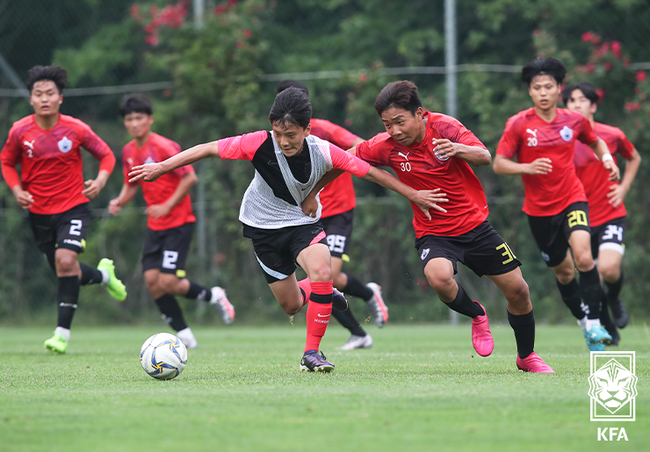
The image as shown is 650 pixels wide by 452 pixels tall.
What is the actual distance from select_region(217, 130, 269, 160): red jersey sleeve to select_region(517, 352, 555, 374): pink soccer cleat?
2.28 m

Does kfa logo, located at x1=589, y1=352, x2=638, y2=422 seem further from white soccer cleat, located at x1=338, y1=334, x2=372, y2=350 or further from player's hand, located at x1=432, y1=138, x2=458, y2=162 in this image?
white soccer cleat, located at x1=338, y1=334, x2=372, y2=350

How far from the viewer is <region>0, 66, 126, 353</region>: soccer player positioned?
8.09 meters

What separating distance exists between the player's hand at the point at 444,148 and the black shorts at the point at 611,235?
3683 millimetres

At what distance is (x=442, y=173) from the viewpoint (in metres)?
5.53

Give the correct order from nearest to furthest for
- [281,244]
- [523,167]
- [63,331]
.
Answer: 1. [281,244]
2. [523,167]
3. [63,331]

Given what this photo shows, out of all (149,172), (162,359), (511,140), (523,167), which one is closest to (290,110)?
(149,172)

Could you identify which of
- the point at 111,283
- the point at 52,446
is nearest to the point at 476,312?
the point at 52,446

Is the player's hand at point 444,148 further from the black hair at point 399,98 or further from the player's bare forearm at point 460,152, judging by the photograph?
the black hair at point 399,98

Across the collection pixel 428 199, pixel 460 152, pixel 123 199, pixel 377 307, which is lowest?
pixel 377 307

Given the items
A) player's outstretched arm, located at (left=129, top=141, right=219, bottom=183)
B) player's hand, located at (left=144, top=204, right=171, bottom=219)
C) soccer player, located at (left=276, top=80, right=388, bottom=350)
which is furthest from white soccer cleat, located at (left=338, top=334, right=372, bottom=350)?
player's outstretched arm, located at (left=129, top=141, right=219, bottom=183)

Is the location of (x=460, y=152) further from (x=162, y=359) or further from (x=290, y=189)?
(x=162, y=359)

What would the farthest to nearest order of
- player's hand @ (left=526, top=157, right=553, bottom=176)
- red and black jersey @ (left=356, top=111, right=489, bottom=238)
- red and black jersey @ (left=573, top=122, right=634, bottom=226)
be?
1. red and black jersey @ (left=573, top=122, right=634, bottom=226)
2. player's hand @ (left=526, top=157, right=553, bottom=176)
3. red and black jersey @ (left=356, top=111, right=489, bottom=238)

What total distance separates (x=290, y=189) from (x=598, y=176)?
425 cm

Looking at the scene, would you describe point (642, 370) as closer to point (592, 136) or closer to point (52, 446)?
point (592, 136)
